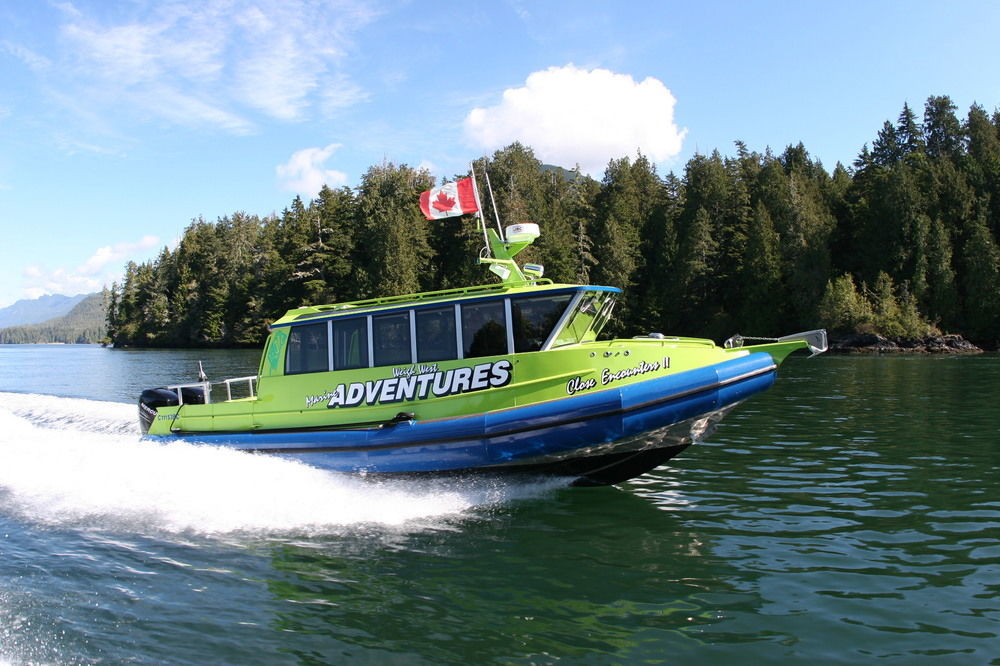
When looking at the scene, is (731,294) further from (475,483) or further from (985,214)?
(475,483)

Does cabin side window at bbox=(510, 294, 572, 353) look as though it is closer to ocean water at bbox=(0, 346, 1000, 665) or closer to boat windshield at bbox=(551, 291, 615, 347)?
boat windshield at bbox=(551, 291, 615, 347)

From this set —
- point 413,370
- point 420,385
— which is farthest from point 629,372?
point 413,370

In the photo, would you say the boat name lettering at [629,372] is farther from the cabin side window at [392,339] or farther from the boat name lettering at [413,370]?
the cabin side window at [392,339]

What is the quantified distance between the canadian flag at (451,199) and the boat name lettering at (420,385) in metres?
2.91

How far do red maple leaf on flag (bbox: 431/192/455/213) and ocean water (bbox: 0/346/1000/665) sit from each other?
4.51 meters

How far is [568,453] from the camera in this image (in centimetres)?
→ 945

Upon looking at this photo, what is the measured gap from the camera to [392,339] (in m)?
10.2

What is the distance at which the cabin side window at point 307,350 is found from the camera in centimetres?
1080

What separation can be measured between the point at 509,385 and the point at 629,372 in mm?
1643

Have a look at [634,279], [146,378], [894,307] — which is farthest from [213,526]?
[634,279]

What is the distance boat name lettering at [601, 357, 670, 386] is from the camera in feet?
30.6

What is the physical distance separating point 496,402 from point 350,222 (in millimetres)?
81281

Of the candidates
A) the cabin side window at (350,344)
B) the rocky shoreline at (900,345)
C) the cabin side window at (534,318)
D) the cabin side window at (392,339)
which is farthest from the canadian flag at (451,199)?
the rocky shoreline at (900,345)

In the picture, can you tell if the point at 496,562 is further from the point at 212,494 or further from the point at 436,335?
the point at 212,494
